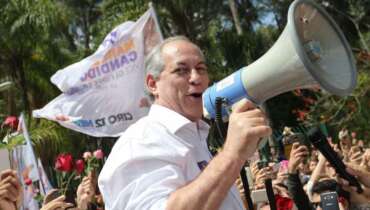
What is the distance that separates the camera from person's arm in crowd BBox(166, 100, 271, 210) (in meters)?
1.99

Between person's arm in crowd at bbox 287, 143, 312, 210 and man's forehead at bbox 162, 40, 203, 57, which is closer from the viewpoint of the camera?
man's forehead at bbox 162, 40, 203, 57

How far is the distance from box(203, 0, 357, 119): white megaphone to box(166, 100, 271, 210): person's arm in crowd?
0.25 meters

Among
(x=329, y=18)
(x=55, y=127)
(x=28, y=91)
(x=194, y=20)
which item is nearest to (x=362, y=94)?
(x=194, y=20)

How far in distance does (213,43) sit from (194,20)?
4.07 ft

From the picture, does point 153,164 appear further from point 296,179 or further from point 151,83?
point 296,179

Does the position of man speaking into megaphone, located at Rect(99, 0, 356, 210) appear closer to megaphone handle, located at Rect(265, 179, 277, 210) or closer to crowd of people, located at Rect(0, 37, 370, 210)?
crowd of people, located at Rect(0, 37, 370, 210)

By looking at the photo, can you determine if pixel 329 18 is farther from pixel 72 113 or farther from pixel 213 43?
pixel 213 43

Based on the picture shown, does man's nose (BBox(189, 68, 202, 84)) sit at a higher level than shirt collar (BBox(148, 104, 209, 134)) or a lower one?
higher

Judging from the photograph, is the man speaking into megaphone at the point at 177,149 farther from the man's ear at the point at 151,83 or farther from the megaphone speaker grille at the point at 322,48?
the megaphone speaker grille at the point at 322,48

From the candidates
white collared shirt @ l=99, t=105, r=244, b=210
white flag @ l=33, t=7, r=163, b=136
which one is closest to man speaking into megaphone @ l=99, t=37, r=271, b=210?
white collared shirt @ l=99, t=105, r=244, b=210

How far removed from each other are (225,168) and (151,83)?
2.12 ft

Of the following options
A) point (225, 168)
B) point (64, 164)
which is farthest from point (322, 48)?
point (64, 164)

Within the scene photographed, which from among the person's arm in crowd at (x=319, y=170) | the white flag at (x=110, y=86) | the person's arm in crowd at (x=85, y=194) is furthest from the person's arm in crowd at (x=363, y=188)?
the white flag at (x=110, y=86)

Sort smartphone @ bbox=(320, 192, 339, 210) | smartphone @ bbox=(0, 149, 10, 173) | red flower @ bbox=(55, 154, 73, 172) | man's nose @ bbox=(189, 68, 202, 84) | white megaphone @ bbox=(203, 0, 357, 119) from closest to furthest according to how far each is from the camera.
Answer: white megaphone @ bbox=(203, 0, 357, 119) < man's nose @ bbox=(189, 68, 202, 84) < smartphone @ bbox=(0, 149, 10, 173) < smartphone @ bbox=(320, 192, 339, 210) < red flower @ bbox=(55, 154, 73, 172)
